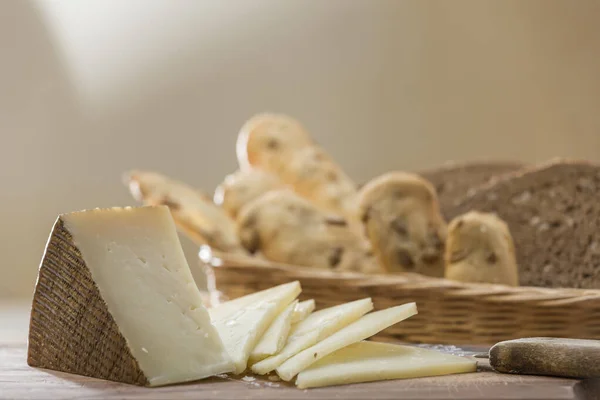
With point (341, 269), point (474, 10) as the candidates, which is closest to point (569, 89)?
point (474, 10)

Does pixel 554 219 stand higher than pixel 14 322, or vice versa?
pixel 554 219

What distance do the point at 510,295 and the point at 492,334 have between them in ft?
0.31

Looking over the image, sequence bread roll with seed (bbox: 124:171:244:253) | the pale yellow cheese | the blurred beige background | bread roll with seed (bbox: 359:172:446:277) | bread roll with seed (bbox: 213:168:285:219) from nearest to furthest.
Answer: the pale yellow cheese → bread roll with seed (bbox: 359:172:446:277) → bread roll with seed (bbox: 124:171:244:253) → bread roll with seed (bbox: 213:168:285:219) → the blurred beige background

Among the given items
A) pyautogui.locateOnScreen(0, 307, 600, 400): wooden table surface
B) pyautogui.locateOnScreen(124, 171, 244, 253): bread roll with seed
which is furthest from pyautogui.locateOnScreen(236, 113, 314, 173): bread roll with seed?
pyautogui.locateOnScreen(0, 307, 600, 400): wooden table surface

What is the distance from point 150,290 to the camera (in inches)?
37.9

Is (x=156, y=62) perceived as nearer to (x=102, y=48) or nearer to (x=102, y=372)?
(x=102, y=48)

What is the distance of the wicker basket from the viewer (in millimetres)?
1236

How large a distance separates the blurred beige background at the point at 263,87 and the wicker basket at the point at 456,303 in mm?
1808

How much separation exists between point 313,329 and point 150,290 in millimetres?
246

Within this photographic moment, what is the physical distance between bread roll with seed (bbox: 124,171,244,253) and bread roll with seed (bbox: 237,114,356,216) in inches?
10.2

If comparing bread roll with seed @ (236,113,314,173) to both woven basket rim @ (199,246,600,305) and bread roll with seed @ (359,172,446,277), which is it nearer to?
bread roll with seed @ (359,172,446,277)

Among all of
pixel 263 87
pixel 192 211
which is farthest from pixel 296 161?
pixel 263 87

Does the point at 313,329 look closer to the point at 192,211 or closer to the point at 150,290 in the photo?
the point at 150,290

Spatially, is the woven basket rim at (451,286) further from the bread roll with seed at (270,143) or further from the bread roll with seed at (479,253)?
the bread roll with seed at (270,143)
